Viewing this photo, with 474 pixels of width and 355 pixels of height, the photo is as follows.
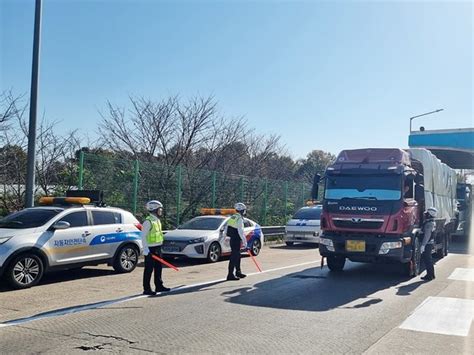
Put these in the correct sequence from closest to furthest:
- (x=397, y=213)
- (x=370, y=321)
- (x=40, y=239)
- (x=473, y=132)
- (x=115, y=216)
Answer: (x=370, y=321)
(x=40, y=239)
(x=397, y=213)
(x=115, y=216)
(x=473, y=132)

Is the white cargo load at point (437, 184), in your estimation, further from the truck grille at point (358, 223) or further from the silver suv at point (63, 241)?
the silver suv at point (63, 241)

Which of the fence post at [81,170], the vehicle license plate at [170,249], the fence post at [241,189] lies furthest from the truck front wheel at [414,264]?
the fence post at [241,189]

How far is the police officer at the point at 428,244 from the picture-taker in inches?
466

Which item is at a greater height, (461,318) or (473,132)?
(473,132)

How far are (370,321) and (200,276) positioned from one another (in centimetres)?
515

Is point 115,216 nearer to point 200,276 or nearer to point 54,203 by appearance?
A: point 54,203

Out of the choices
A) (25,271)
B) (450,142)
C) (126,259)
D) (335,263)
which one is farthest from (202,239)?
(450,142)

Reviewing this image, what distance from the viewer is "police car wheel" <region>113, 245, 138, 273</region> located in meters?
11.8

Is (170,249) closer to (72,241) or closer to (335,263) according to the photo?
(72,241)

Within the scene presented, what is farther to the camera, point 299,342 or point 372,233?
point 372,233

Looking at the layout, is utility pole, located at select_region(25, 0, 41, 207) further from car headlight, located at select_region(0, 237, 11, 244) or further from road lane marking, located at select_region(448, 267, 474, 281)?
road lane marking, located at select_region(448, 267, 474, 281)

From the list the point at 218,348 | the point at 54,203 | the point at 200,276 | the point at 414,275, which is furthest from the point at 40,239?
the point at 414,275

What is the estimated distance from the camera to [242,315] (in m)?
7.62

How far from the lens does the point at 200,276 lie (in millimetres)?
11742
